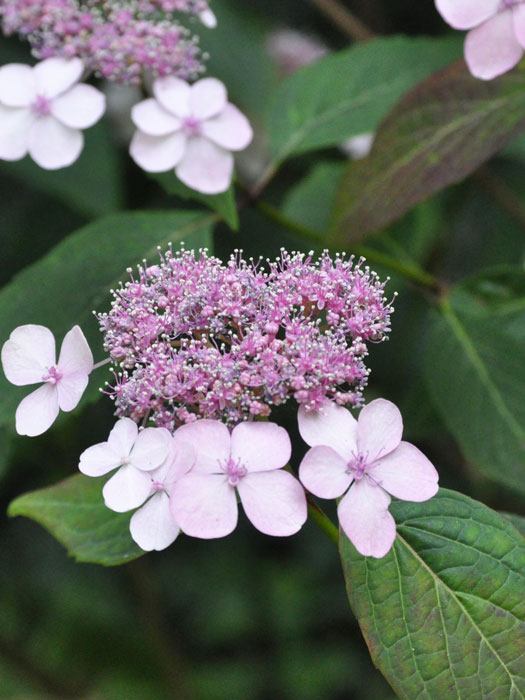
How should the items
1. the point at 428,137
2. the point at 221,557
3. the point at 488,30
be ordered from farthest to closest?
1. the point at 221,557
2. the point at 428,137
3. the point at 488,30

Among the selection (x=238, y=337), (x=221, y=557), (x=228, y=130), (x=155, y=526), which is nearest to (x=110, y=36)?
(x=228, y=130)

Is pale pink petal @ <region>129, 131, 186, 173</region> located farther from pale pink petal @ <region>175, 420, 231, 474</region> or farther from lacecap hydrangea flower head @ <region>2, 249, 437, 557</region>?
pale pink petal @ <region>175, 420, 231, 474</region>

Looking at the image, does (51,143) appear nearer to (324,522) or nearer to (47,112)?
(47,112)

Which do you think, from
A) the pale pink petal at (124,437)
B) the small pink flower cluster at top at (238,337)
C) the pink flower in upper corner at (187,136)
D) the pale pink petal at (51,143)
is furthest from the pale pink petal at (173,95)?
the pale pink petal at (124,437)

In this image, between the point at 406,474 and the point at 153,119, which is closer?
the point at 406,474

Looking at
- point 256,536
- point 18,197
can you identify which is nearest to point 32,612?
point 256,536

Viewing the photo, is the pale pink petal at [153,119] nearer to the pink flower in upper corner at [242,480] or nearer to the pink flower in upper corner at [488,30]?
the pink flower in upper corner at [488,30]

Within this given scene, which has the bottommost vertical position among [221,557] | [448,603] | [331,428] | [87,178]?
[221,557]
